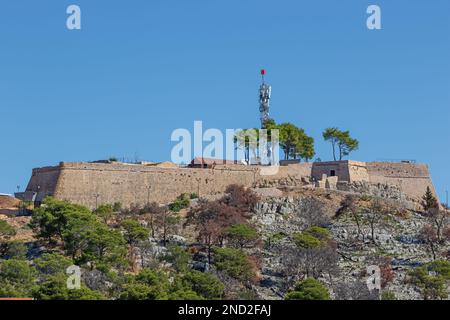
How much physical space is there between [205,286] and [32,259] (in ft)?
37.1

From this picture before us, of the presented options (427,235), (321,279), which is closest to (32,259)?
(321,279)

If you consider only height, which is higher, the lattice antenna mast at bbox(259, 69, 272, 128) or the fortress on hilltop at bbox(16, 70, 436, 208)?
the lattice antenna mast at bbox(259, 69, 272, 128)

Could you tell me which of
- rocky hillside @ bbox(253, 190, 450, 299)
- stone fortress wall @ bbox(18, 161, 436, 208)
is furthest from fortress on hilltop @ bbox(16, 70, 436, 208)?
rocky hillside @ bbox(253, 190, 450, 299)

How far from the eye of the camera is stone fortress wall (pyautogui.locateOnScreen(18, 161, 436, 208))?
60.4m

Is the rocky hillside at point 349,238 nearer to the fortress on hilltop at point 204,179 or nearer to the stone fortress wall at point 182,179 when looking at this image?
the fortress on hilltop at point 204,179

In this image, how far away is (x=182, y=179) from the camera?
6375cm

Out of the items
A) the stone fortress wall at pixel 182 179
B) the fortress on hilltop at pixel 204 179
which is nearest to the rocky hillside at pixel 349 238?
the fortress on hilltop at pixel 204 179

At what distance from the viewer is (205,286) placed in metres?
44.1

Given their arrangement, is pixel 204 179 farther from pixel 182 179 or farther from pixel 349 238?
pixel 349 238

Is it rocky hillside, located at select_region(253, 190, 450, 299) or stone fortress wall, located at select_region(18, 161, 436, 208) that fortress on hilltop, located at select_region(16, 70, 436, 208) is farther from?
rocky hillside, located at select_region(253, 190, 450, 299)

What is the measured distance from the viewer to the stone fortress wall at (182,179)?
2378 inches

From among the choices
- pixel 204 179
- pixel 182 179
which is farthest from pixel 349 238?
pixel 182 179
